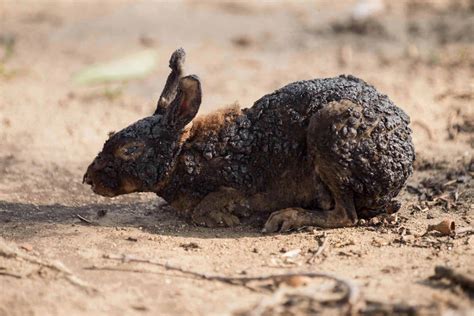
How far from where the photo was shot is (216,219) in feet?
20.9

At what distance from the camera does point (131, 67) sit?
35.7ft

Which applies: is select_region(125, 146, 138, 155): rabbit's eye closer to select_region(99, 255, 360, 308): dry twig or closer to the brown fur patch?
the brown fur patch

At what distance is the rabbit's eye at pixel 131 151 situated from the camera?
6.31 meters

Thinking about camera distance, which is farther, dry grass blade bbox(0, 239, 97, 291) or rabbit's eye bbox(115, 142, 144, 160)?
rabbit's eye bbox(115, 142, 144, 160)

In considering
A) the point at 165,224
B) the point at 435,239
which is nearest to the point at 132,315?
the point at 165,224

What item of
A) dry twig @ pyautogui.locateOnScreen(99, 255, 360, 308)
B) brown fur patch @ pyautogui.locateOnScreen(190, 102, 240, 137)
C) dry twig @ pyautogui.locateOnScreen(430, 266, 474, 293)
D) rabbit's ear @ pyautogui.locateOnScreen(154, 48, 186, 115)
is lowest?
dry twig @ pyautogui.locateOnScreen(99, 255, 360, 308)

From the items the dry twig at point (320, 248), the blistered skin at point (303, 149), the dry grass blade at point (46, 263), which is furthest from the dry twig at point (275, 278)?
the blistered skin at point (303, 149)

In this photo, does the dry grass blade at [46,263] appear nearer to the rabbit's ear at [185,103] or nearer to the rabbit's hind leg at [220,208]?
the rabbit's hind leg at [220,208]

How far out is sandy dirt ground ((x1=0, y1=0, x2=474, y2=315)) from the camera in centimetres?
487

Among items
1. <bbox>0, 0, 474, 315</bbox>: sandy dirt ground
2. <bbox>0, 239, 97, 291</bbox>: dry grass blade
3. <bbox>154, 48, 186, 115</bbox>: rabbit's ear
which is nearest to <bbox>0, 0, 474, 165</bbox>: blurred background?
<bbox>0, 0, 474, 315</bbox>: sandy dirt ground

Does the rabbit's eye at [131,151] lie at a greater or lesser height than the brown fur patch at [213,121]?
lesser

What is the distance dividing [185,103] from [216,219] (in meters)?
0.90

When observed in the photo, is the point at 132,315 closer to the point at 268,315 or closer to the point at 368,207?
the point at 268,315

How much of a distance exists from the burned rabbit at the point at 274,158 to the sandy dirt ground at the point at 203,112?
20 cm
